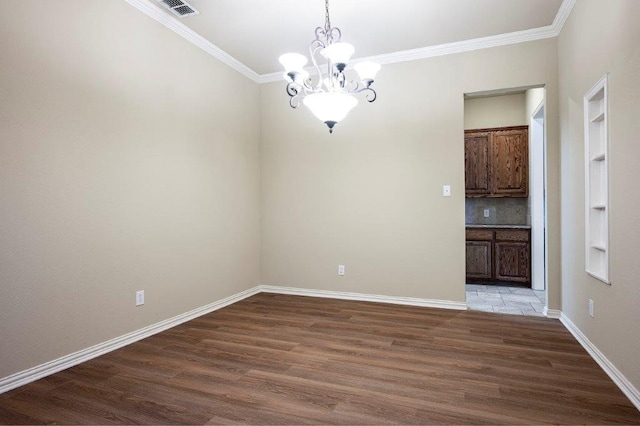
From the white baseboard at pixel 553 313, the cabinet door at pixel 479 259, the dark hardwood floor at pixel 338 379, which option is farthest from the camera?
the cabinet door at pixel 479 259

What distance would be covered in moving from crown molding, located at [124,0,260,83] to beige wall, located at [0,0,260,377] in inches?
2.7

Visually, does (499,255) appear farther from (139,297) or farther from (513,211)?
(139,297)

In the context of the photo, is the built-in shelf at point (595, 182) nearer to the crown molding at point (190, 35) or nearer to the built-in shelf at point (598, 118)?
the built-in shelf at point (598, 118)

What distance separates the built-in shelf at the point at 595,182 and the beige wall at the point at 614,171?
0.38 feet

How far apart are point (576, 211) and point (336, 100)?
7.48 feet

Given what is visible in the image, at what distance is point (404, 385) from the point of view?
92.5 inches

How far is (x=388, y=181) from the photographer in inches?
175

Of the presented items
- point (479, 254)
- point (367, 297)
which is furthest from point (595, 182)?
point (479, 254)

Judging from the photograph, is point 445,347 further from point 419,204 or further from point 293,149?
point 293,149

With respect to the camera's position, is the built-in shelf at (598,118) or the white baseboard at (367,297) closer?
the built-in shelf at (598,118)

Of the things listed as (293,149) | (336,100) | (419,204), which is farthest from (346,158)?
(336,100)

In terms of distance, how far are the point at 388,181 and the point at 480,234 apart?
6.64 ft

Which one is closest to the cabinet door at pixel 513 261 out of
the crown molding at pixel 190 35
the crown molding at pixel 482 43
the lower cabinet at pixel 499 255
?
the lower cabinet at pixel 499 255

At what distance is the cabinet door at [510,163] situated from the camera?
5.57 metres
